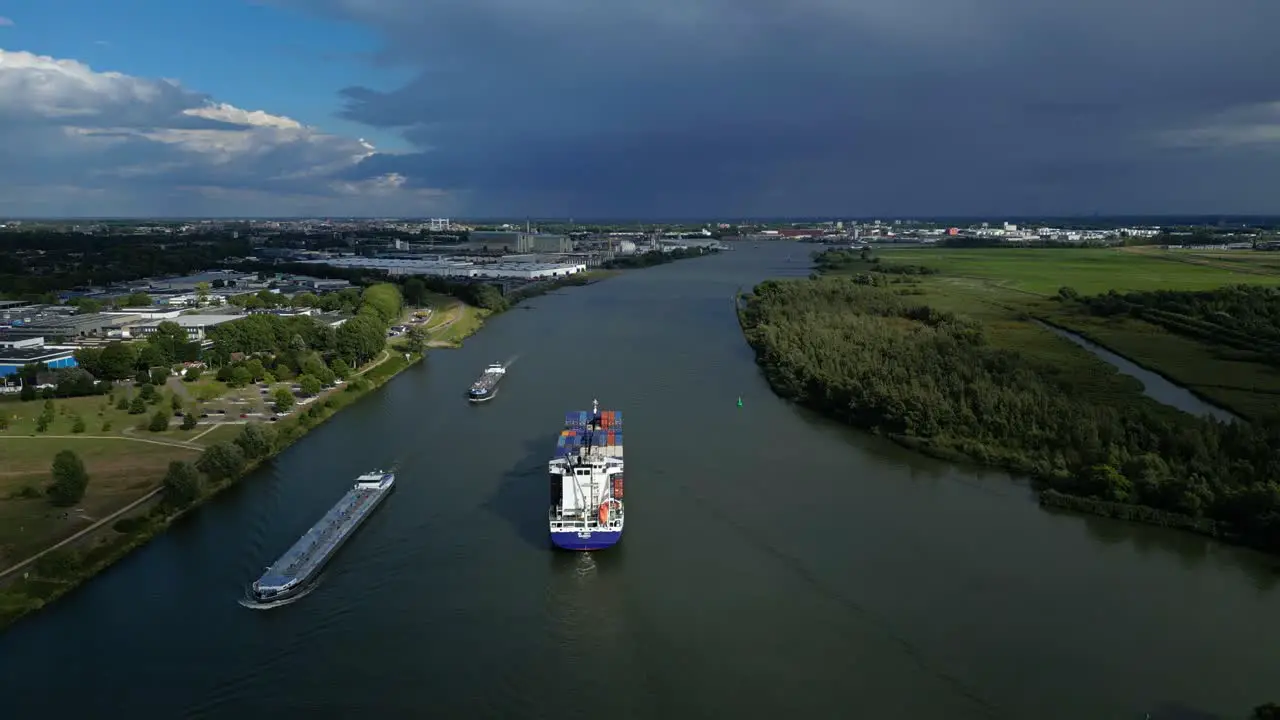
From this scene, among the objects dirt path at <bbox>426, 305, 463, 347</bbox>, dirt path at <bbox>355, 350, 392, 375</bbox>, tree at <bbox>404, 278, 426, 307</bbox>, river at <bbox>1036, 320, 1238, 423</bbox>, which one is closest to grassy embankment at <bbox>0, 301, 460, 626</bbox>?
dirt path at <bbox>355, 350, 392, 375</bbox>

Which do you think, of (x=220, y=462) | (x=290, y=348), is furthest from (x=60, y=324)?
(x=220, y=462)

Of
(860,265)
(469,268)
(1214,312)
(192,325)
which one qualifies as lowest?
(1214,312)

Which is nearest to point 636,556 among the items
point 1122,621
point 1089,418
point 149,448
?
point 1122,621

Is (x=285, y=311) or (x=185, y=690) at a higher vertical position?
(x=285, y=311)

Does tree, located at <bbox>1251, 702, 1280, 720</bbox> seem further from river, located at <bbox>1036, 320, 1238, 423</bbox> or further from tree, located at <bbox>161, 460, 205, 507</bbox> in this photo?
tree, located at <bbox>161, 460, 205, 507</bbox>

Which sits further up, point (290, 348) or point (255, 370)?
point (290, 348)

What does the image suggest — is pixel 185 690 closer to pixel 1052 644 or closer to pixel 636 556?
pixel 636 556

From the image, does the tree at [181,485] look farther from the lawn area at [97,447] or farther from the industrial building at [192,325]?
the industrial building at [192,325]

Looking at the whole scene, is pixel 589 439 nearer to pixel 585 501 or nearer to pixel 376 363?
pixel 585 501
